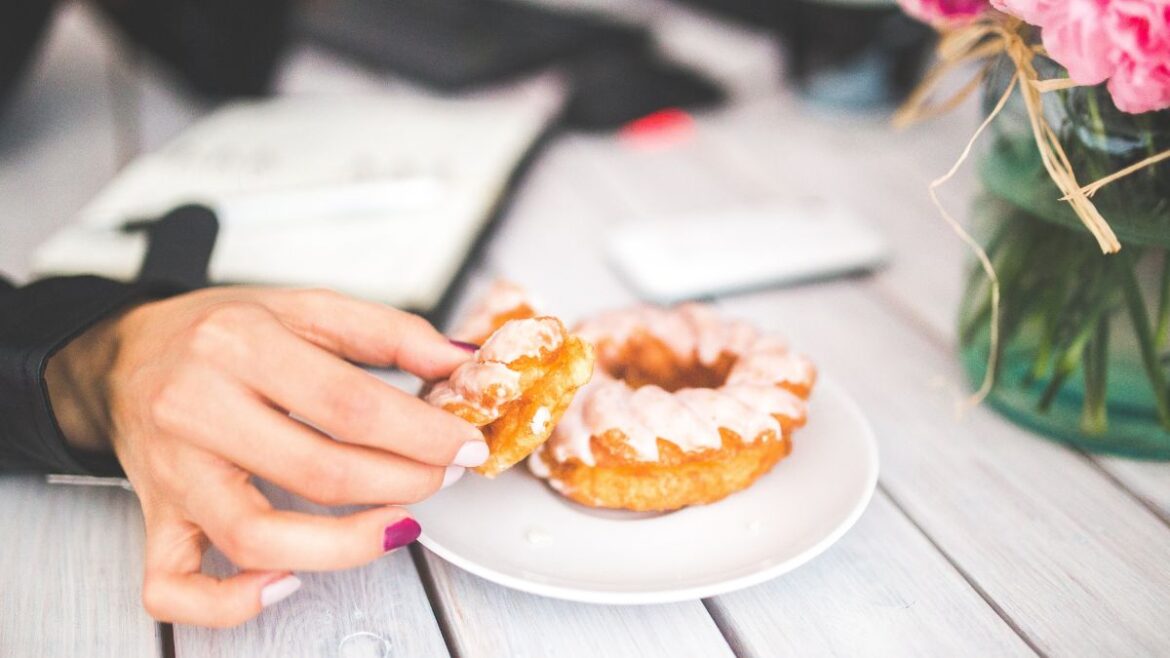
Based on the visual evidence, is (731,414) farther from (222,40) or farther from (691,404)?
(222,40)

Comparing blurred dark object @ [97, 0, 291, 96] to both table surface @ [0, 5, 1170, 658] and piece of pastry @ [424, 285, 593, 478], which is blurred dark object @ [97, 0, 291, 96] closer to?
table surface @ [0, 5, 1170, 658]

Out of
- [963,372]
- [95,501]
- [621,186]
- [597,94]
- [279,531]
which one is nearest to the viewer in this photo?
[279,531]

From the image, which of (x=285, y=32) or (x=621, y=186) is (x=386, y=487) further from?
(x=285, y=32)

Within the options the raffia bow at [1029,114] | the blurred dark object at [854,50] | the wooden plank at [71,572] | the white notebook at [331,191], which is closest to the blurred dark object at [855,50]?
the blurred dark object at [854,50]

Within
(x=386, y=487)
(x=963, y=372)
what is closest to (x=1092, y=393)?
(x=963, y=372)

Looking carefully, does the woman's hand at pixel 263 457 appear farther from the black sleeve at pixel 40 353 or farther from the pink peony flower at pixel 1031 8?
the pink peony flower at pixel 1031 8

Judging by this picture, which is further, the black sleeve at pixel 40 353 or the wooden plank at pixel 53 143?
the wooden plank at pixel 53 143
